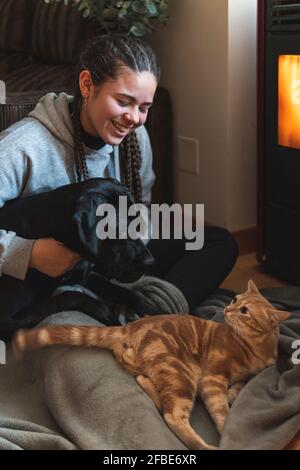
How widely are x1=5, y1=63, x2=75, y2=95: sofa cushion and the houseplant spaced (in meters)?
0.19

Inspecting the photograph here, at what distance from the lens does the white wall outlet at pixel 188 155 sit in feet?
7.47

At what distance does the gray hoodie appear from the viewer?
132cm

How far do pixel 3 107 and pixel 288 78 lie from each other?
810 millimetres

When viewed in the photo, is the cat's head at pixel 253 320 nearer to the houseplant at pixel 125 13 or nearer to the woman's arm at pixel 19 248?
the woman's arm at pixel 19 248

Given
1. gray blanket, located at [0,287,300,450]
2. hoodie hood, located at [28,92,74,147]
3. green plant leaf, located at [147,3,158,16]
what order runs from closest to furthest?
gray blanket, located at [0,287,300,450]
hoodie hood, located at [28,92,74,147]
green plant leaf, located at [147,3,158,16]

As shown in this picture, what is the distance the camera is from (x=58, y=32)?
2.26 m

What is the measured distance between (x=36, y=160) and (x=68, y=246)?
0.21 m

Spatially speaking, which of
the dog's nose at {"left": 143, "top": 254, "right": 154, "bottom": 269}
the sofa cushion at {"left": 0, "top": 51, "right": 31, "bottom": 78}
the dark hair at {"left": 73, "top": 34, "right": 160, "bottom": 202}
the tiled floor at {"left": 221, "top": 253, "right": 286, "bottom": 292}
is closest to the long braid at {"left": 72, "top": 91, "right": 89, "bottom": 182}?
the dark hair at {"left": 73, "top": 34, "right": 160, "bottom": 202}

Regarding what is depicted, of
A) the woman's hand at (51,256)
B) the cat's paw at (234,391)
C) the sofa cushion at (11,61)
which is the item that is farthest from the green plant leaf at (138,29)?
the cat's paw at (234,391)

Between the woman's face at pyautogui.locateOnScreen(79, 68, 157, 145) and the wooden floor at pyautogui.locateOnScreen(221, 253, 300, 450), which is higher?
the woman's face at pyautogui.locateOnScreen(79, 68, 157, 145)

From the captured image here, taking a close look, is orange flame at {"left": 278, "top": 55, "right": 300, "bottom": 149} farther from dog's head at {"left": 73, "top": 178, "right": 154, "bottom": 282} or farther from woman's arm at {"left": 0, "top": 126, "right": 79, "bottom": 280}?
woman's arm at {"left": 0, "top": 126, "right": 79, "bottom": 280}

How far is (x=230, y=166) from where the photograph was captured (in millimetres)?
2141

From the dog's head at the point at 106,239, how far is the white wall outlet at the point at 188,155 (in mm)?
951

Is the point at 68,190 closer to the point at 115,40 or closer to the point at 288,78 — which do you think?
the point at 115,40
